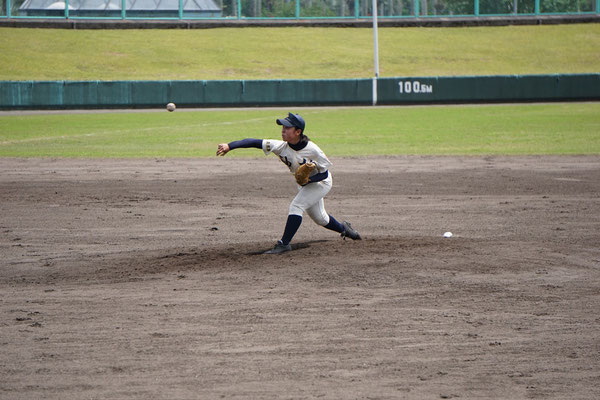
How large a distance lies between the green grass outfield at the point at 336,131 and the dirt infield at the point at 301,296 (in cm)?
666

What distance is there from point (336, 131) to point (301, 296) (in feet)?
61.7

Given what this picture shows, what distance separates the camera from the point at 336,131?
84.7 ft

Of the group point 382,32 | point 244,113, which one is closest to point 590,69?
point 382,32

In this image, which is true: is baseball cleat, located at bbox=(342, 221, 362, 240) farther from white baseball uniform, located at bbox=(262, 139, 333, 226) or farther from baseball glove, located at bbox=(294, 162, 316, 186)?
baseball glove, located at bbox=(294, 162, 316, 186)

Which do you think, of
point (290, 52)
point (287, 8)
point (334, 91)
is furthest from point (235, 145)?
point (287, 8)

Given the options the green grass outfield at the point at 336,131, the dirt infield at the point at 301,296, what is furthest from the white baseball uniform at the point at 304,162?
the green grass outfield at the point at 336,131

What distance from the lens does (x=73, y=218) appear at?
1202cm

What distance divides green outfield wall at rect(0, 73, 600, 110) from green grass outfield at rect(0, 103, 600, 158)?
2607mm

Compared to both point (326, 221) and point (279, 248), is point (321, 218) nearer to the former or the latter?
point (326, 221)

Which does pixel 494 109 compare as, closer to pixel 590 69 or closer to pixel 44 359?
pixel 590 69

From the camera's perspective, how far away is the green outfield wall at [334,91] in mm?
38031

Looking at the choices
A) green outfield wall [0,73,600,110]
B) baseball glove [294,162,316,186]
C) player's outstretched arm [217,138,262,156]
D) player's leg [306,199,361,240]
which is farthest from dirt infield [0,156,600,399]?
green outfield wall [0,73,600,110]

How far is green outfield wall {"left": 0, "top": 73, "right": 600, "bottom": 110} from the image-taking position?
38.0 metres

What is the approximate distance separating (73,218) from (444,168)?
878 cm
